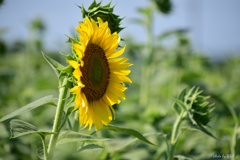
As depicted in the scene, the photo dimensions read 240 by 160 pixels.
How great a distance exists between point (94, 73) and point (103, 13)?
Answer: 7.5 inches

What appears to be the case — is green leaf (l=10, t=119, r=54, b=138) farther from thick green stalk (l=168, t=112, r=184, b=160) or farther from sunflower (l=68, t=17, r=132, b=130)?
thick green stalk (l=168, t=112, r=184, b=160)

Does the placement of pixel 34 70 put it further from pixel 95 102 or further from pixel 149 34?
pixel 95 102

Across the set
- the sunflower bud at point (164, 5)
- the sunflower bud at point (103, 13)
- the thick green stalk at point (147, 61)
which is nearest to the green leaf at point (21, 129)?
the sunflower bud at point (103, 13)

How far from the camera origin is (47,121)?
8.05 feet

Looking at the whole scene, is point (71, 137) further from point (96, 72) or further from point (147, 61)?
point (147, 61)

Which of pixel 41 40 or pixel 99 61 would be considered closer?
pixel 99 61

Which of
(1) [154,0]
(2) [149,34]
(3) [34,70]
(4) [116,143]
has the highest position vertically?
(1) [154,0]

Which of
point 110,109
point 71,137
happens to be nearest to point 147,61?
point 110,109

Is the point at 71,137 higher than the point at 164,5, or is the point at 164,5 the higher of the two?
the point at 164,5

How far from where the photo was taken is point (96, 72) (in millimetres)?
1397

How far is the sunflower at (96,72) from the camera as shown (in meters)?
1.26

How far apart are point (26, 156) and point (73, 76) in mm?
924

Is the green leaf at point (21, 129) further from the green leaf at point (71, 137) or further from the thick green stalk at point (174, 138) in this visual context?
the thick green stalk at point (174, 138)

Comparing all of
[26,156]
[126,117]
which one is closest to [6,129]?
[26,156]
